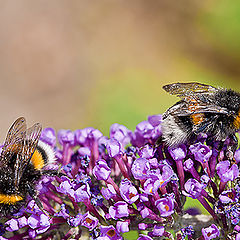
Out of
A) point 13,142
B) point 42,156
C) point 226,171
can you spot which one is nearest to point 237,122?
point 226,171

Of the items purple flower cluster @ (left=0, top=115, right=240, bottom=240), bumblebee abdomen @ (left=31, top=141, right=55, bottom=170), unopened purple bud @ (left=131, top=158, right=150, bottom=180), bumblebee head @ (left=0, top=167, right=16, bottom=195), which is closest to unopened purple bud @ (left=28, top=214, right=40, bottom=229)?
purple flower cluster @ (left=0, top=115, right=240, bottom=240)

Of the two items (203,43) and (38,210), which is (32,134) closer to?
(38,210)

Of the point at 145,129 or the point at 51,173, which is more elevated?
the point at 145,129

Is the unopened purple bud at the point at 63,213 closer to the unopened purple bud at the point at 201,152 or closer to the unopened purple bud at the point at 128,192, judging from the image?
the unopened purple bud at the point at 128,192

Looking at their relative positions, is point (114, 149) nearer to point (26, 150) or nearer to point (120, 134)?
point (120, 134)

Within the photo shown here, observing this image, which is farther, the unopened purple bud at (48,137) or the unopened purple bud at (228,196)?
the unopened purple bud at (48,137)

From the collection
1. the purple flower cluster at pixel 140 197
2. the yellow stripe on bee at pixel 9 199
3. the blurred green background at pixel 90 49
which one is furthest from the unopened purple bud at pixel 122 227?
the blurred green background at pixel 90 49

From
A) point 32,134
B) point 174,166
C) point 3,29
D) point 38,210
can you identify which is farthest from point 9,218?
point 3,29
